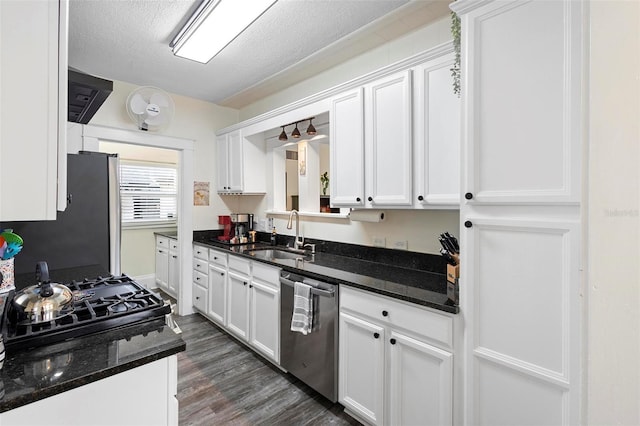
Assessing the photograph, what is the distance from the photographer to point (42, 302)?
43.1 inches

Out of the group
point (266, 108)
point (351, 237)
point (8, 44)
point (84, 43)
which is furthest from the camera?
point (266, 108)

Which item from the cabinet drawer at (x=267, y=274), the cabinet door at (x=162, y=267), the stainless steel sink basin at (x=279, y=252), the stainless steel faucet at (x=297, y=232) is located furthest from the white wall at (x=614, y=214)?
the cabinet door at (x=162, y=267)

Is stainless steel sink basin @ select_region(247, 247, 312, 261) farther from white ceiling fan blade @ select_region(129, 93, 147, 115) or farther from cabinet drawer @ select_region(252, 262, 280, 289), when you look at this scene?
white ceiling fan blade @ select_region(129, 93, 147, 115)

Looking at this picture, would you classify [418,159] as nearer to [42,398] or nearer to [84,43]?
[42,398]

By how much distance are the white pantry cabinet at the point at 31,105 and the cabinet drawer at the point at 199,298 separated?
305 centimetres

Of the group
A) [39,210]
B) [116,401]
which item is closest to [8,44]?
[39,210]

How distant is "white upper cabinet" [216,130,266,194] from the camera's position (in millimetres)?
3525

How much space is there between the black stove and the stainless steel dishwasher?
1.02m

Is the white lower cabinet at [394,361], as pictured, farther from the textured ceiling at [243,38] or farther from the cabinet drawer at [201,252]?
the cabinet drawer at [201,252]

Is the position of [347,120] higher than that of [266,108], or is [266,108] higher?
[266,108]

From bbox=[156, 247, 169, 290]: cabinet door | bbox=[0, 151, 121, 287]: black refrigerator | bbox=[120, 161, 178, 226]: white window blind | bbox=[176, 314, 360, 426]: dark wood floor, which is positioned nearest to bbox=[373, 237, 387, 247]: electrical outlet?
bbox=[176, 314, 360, 426]: dark wood floor

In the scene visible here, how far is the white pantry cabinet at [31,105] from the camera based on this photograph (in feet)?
2.29

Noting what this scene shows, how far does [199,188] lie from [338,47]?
235cm

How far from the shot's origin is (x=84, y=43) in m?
2.53
